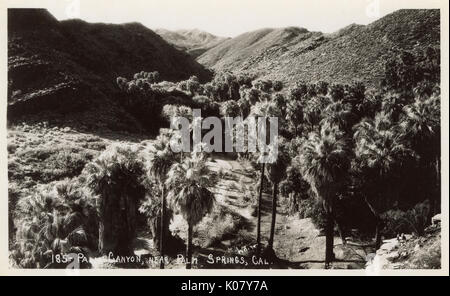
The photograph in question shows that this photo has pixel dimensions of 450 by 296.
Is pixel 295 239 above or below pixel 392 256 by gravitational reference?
below

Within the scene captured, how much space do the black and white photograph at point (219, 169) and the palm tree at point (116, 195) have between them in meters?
0.09

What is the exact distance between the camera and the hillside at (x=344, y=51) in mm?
76250

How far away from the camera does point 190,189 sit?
27969mm

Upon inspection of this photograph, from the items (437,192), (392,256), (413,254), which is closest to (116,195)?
(392,256)

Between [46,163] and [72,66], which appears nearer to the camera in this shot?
[46,163]

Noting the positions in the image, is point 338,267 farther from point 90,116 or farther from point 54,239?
point 90,116

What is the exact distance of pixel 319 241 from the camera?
36500 mm

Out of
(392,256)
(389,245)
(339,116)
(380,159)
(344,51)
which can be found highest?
(344,51)

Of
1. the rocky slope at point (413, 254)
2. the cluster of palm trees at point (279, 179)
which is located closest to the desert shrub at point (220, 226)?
the cluster of palm trees at point (279, 179)

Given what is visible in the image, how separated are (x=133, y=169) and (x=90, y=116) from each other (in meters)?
32.5

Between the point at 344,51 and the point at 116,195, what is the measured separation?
68215 millimetres

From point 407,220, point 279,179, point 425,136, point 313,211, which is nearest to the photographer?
point 407,220

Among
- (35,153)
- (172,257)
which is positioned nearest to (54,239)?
(172,257)

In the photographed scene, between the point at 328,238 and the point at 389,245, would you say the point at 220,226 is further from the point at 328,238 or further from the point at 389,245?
the point at 389,245
